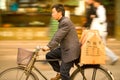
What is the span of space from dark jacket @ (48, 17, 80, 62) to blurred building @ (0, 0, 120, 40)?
6.58 meters

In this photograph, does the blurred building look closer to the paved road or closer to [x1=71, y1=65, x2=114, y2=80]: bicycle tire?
the paved road

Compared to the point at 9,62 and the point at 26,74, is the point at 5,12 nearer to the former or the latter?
the point at 9,62

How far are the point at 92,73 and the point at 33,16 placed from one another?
264 inches

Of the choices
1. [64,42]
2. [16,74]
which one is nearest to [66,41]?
[64,42]

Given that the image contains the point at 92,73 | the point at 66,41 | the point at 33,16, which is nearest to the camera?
the point at 66,41

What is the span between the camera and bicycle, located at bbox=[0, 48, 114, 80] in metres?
6.92

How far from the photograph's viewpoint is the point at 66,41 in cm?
682

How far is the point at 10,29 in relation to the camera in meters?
13.6

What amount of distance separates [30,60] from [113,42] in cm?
690

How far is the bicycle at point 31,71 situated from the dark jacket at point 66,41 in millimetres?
272

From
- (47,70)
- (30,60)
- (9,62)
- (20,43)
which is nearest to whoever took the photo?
(30,60)

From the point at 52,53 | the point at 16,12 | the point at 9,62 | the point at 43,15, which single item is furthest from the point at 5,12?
the point at 52,53

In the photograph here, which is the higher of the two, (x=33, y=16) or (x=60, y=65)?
(x=60, y=65)

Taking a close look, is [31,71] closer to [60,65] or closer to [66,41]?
[60,65]
